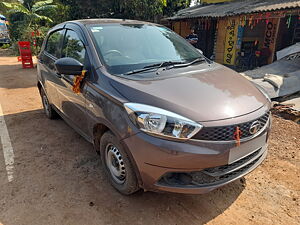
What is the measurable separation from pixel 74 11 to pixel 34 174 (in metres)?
11.4

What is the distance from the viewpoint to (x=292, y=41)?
10.5 m

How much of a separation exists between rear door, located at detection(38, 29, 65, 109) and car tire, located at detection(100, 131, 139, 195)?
1.54m

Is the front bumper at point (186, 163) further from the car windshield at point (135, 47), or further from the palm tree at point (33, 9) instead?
the palm tree at point (33, 9)

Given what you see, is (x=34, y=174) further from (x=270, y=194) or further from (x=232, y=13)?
(x=232, y=13)

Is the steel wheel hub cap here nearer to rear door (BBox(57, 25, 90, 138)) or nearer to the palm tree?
rear door (BBox(57, 25, 90, 138))

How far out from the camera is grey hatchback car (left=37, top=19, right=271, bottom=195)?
1.98 meters

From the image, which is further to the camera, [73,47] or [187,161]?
[73,47]

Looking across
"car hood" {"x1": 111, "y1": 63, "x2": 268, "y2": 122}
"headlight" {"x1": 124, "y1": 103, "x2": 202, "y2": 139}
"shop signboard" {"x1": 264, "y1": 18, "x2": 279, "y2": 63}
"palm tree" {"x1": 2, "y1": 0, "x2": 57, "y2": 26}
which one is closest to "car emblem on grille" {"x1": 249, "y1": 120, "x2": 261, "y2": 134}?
"car hood" {"x1": 111, "y1": 63, "x2": 268, "y2": 122}

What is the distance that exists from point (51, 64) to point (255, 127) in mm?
3254

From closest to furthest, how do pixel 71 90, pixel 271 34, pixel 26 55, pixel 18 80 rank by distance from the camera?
pixel 71 90 < pixel 18 80 < pixel 271 34 < pixel 26 55

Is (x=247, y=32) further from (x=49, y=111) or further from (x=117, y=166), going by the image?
(x=117, y=166)

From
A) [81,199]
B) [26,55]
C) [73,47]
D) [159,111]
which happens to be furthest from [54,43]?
[26,55]

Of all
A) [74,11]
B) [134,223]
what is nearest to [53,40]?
[134,223]

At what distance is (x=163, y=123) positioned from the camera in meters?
1.99
